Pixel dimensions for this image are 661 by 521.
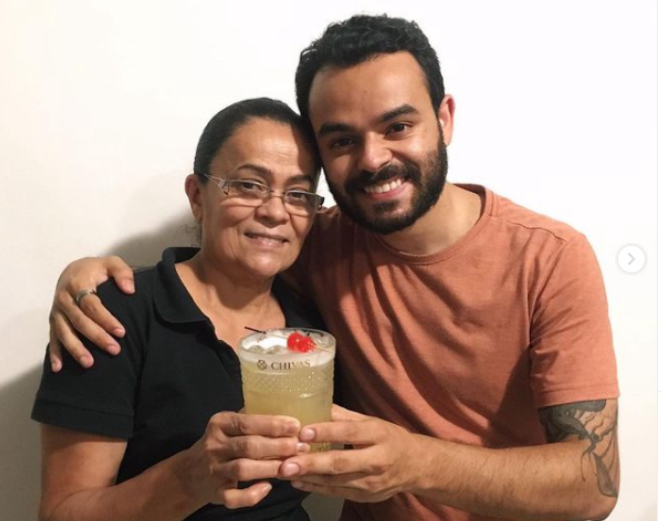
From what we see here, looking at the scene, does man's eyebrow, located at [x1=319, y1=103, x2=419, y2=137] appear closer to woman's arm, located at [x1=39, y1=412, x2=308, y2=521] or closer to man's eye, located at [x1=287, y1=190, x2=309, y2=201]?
man's eye, located at [x1=287, y1=190, x2=309, y2=201]

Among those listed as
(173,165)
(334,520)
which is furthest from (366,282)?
(334,520)

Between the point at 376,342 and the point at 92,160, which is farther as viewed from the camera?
the point at 92,160

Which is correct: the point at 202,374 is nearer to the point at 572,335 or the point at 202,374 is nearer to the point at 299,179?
the point at 299,179

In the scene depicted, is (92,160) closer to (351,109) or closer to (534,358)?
(351,109)

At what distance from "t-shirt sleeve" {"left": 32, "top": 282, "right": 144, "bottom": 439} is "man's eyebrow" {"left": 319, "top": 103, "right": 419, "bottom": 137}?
63 cm

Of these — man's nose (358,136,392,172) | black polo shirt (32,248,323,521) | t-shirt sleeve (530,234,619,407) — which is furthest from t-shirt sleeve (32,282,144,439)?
t-shirt sleeve (530,234,619,407)

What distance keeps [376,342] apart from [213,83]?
921 millimetres

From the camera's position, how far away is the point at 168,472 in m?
1.08

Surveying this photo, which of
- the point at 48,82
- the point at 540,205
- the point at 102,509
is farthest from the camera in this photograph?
the point at 540,205

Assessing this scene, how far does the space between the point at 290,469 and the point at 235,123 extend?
0.79 meters

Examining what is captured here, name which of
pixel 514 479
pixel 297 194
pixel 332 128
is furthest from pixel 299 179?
pixel 514 479

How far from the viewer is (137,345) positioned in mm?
1214

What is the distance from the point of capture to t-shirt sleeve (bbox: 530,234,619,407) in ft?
3.96

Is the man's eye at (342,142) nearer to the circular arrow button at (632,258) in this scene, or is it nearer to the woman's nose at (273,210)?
the woman's nose at (273,210)
